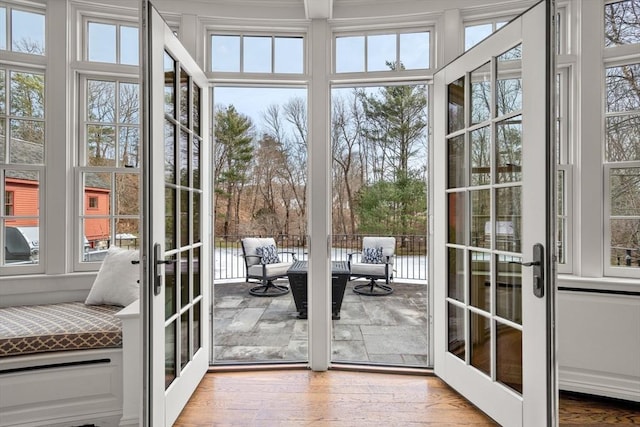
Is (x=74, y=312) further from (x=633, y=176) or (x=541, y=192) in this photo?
(x=633, y=176)

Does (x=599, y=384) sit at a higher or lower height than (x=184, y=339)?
lower

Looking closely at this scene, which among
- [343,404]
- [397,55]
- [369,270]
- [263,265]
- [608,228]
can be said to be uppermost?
[397,55]

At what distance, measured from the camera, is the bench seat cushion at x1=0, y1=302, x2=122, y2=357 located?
1766 millimetres

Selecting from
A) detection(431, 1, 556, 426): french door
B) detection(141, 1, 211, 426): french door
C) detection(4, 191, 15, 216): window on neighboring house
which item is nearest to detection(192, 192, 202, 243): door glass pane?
detection(141, 1, 211, 426): french door

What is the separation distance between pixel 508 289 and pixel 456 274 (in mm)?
427

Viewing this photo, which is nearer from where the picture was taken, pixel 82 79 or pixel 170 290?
pixel 170 290

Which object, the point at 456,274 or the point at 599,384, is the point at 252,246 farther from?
the point at 599,384

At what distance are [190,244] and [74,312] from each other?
822mm

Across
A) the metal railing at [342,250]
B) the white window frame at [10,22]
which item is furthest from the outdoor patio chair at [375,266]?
the white window frame at [10,22]

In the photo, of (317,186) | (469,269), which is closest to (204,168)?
(317,186)

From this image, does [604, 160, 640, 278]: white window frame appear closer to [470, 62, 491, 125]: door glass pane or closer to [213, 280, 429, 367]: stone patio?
[470, 62, 491, 125]: door glass pane

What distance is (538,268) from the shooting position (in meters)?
1.56

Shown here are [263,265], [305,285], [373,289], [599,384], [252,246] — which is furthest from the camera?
[373,289]

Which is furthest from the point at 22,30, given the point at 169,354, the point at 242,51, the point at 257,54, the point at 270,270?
the point at 270,270
